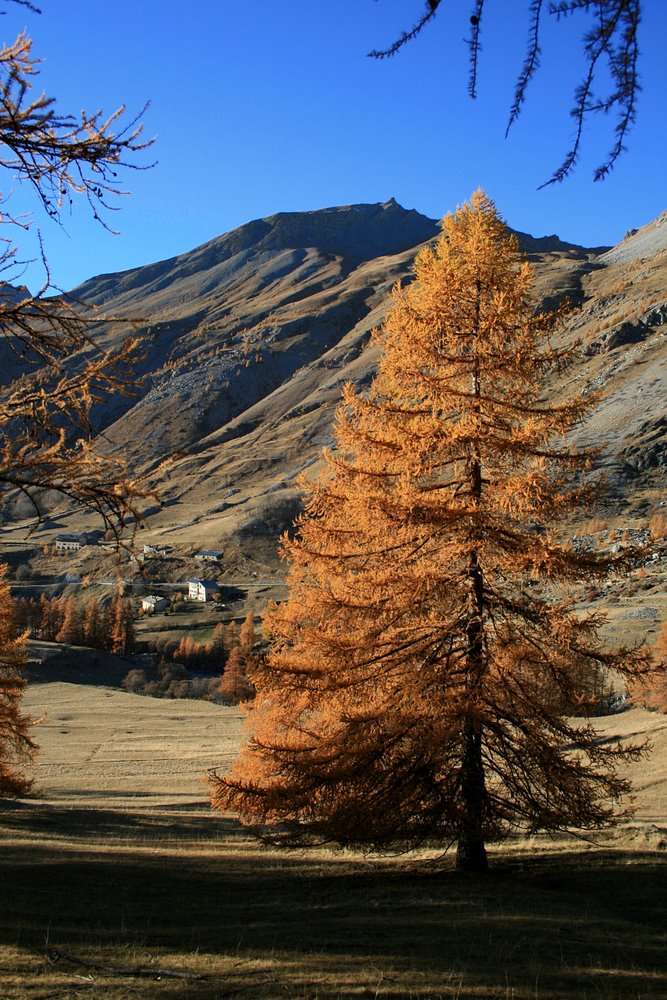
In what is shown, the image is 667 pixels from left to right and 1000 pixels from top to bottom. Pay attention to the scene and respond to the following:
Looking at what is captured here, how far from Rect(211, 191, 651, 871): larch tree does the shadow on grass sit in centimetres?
89

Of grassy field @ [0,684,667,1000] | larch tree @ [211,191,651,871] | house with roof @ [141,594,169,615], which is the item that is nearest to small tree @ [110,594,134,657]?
house with roof @ [141,594,169,615]

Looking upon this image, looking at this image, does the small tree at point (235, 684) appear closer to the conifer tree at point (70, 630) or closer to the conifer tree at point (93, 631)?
the conifer tree at point (93, 631)

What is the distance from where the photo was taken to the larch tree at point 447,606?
10656 millimetres

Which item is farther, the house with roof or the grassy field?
the house with roof

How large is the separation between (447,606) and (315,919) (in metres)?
5.18

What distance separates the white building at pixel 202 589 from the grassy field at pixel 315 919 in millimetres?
84046

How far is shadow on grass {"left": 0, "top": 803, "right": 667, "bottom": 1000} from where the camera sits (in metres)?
5.64

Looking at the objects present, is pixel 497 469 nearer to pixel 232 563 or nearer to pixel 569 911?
pixel 569 911

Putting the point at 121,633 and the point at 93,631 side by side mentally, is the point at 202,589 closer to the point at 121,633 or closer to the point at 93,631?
the point at 93,631

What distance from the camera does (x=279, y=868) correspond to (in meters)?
12.7

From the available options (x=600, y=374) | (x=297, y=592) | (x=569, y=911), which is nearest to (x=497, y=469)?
(x=297, y=592)

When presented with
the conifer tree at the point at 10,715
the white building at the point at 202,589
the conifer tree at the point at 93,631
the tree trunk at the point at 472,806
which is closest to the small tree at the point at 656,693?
the tree trunk at the point at 472,806

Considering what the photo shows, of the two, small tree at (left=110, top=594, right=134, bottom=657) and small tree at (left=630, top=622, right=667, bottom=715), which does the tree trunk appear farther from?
small tree at (left=110, top=594, right=134, bottom=657)

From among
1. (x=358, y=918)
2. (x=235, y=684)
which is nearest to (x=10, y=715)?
(x=358, y=918)
